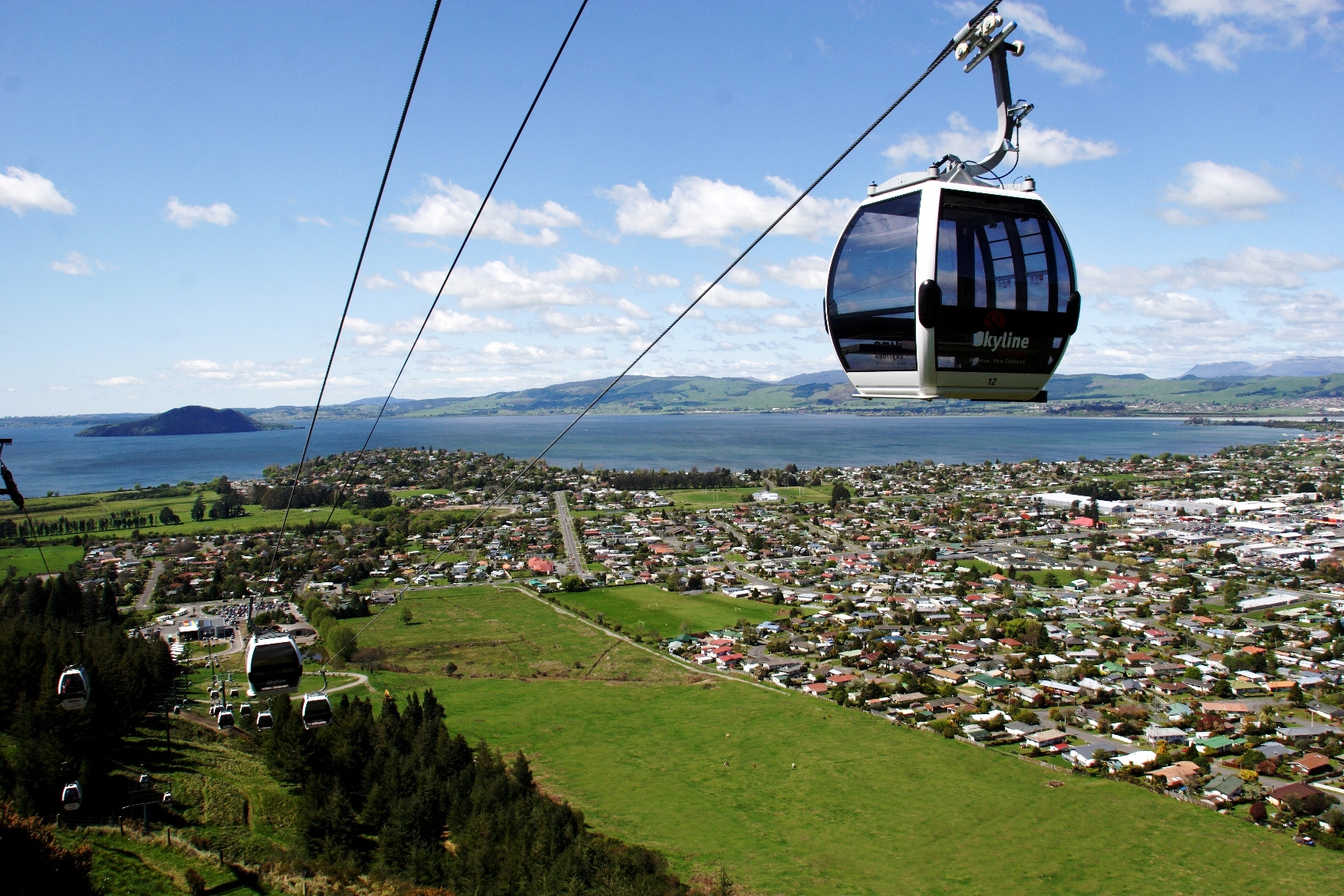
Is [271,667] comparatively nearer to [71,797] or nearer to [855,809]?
[71,797]

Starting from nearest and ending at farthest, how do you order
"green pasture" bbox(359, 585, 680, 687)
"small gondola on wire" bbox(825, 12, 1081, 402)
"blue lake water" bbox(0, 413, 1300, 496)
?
"small gondola on wire" bbox(825, 12, 1081, 402)
"green pasture" bbox(359, 585, 680, 687)
"blue lake water" bbox(0, 413, 1300, 496)

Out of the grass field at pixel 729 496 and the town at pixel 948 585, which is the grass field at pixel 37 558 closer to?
the town at pixel 948 585

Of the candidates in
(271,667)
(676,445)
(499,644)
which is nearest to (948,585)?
(499,644)

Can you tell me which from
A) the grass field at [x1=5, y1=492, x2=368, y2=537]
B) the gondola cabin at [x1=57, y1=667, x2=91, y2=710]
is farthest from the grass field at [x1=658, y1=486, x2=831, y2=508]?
the gondola cabin at [x1=57, y1=667, x2=91, y2=710]

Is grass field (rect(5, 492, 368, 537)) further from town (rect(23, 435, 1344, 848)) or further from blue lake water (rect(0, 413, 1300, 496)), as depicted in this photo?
blue lake water (rect(0, 413, 1300, 496))

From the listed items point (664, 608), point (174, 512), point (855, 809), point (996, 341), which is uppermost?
point (996, 341)

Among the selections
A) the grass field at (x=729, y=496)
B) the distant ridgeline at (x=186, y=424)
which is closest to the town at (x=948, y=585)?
the grass field at (x=729, y=496)

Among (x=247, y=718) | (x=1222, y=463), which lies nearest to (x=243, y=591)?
(x=247, y=718)
